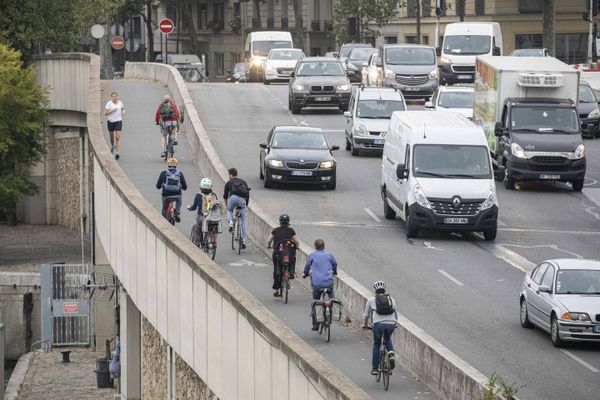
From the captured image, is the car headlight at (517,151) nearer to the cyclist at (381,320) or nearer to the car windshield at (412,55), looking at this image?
the cyclist at (381,320)

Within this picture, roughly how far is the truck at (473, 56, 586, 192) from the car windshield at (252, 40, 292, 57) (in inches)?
1404

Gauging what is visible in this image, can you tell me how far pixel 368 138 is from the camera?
4553 cm

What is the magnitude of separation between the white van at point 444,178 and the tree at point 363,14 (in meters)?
64.1

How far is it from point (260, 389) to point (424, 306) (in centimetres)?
868

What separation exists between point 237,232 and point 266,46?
45768mm

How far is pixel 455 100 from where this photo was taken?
1914 inches

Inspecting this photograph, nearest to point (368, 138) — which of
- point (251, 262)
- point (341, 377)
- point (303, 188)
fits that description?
point (303, 188)

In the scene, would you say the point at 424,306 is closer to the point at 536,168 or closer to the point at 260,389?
the point at 260,389

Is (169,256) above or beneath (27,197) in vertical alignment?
above

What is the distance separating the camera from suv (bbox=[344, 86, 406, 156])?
149 ft

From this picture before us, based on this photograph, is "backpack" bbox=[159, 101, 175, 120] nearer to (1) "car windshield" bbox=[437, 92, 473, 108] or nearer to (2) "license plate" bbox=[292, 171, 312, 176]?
(2) "license plate" bbox=[292, 171, 312, 176]

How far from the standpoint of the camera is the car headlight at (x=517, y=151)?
39.1 m

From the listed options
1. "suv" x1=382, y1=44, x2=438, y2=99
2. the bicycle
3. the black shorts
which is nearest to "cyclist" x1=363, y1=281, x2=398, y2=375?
the bicycle

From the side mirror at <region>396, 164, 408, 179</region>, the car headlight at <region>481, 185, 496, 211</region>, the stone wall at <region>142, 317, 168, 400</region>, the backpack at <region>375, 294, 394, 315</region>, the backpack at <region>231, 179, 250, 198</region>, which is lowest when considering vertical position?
the stone wall at <region>142, 317, 168, 400</region>
